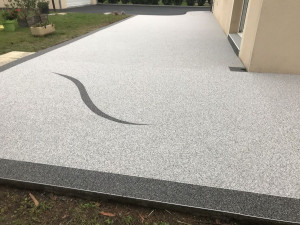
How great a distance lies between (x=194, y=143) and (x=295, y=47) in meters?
3.21

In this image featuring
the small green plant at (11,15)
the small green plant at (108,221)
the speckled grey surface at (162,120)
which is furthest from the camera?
the small green plant at (11,15)

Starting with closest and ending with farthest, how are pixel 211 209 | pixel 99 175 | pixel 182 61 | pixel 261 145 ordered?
1. pixel 211 209
2. pixel 99 175
3. pixel 261 145
4. pixel 182 61

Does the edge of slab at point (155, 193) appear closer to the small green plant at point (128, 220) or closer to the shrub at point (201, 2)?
the small green plant at point (128, 220)

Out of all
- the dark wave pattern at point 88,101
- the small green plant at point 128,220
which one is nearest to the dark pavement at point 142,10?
the dark wave pattern at point 88,101

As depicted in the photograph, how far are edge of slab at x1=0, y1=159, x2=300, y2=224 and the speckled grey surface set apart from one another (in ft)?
0.26

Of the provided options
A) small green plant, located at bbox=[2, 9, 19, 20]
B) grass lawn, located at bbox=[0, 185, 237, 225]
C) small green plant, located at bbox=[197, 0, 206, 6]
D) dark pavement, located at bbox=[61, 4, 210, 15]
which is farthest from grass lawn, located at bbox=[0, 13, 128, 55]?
small green plant, located at bbox=[197, 0, 206, 6]

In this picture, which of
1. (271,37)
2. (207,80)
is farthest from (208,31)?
(207,80)

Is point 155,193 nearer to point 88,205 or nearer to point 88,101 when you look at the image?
point 88,205

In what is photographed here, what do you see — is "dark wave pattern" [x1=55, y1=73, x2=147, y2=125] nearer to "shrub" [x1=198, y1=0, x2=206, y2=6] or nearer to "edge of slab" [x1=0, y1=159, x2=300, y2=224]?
"edge of slab" [x1=0, y1=159, x2=300, y2=224]

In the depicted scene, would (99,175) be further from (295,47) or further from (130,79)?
(295,47)

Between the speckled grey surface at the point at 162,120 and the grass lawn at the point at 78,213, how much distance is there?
1.02 ft

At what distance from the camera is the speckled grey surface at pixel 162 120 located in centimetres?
221

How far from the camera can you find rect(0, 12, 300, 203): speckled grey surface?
221 centimetres

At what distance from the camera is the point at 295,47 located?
14.5ft
